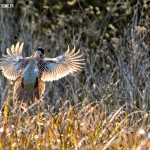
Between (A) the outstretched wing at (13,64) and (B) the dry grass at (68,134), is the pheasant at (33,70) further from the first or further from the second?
(B) the dry grass at (68,134)

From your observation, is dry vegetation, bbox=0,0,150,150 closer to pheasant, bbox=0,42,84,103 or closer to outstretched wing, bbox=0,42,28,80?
pheasant, bbox=0,42,84,103

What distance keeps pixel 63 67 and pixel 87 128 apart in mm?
1201

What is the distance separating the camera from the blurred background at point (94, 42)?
6625mm

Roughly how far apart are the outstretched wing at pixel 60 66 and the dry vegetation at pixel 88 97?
0.67 ft

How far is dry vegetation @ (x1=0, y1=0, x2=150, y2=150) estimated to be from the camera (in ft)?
15.0

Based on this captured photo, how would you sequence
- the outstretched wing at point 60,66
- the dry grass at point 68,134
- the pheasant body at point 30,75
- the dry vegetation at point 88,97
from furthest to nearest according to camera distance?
1. the outstretched wing at point 60,66
2. the pheasant body at point 30,75
3. the dry vegetation at point 88,97
4. the dry grass at point 68,134

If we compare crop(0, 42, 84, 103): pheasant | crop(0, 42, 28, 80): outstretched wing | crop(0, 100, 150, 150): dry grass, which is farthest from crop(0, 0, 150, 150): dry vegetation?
crop(0, 42, 28, 80): outstretched wing

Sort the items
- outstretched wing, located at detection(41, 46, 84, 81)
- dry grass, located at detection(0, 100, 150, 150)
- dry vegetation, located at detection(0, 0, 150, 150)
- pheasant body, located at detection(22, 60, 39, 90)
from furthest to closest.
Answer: outstretched wing, located at detection(41, 46, 84, 81), pheasant body, located at detection(22, 60, 39, 90), dry vegetation, located at detection(0, 0, 150, 150), dry grass, located at detection(0, 100, 150, 150)

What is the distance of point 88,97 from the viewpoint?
6.69m

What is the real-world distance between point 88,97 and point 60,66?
874mm

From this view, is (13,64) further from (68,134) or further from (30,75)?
(68,134)

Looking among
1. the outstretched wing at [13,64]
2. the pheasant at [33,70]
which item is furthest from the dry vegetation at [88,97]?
the outstretched wing at [13,64]

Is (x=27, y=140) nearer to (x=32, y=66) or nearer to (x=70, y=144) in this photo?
(x=70, y=144)

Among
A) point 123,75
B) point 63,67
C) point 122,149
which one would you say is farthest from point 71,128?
point 123,75
